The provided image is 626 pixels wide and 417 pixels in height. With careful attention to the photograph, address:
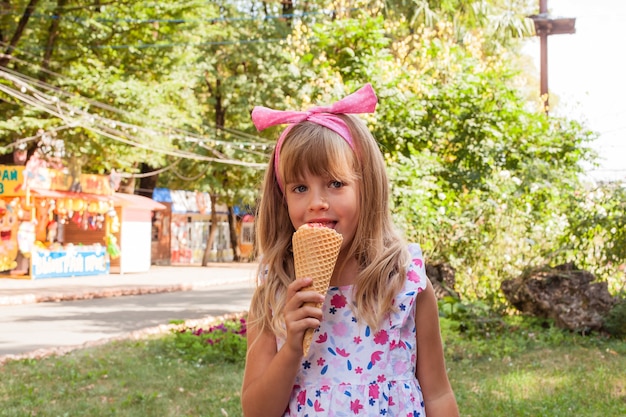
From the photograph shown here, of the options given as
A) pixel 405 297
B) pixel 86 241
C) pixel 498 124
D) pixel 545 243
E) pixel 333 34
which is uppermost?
pixel 333 34

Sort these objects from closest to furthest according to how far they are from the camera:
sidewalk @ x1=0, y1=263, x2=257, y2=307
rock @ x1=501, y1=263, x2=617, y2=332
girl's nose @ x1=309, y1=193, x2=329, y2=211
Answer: girl's nose @ x1=309, y1=193, x2=329, y2=211
rock @ x1=501, y1=263, x2=617, y2=332
sidewalk @ x1=0, y1=263, x2=257, y2=307

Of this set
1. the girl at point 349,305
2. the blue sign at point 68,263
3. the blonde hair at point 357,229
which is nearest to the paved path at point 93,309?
the blue sign at point 68,263

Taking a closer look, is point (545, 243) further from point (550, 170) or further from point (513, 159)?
point (513, 159)

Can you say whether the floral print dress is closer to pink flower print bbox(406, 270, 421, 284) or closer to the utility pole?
pink flower print bbox(406, 270, 421, 284)

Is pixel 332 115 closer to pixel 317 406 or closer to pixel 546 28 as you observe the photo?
pixel 317 406

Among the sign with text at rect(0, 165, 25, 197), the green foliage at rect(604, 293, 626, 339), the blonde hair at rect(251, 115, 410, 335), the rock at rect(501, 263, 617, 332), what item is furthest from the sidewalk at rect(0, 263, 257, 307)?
the blonde hair at rect(251, 115, 410, 335)

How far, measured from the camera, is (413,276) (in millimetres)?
2152

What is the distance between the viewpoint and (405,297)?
2.11 meters

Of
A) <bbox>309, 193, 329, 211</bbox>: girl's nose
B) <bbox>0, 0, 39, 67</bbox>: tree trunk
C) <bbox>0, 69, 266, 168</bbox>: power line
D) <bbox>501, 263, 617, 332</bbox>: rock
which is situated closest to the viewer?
<bbox>309, 193, 329, 211</bbox>: girl's nose

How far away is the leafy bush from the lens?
771 centimetres

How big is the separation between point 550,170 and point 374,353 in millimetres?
8392

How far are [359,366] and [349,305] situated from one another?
0.17m

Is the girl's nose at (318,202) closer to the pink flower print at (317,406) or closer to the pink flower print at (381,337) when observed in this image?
the pink flower print at (381,337)

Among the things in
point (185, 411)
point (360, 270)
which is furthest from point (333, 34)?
point (360, 270)
